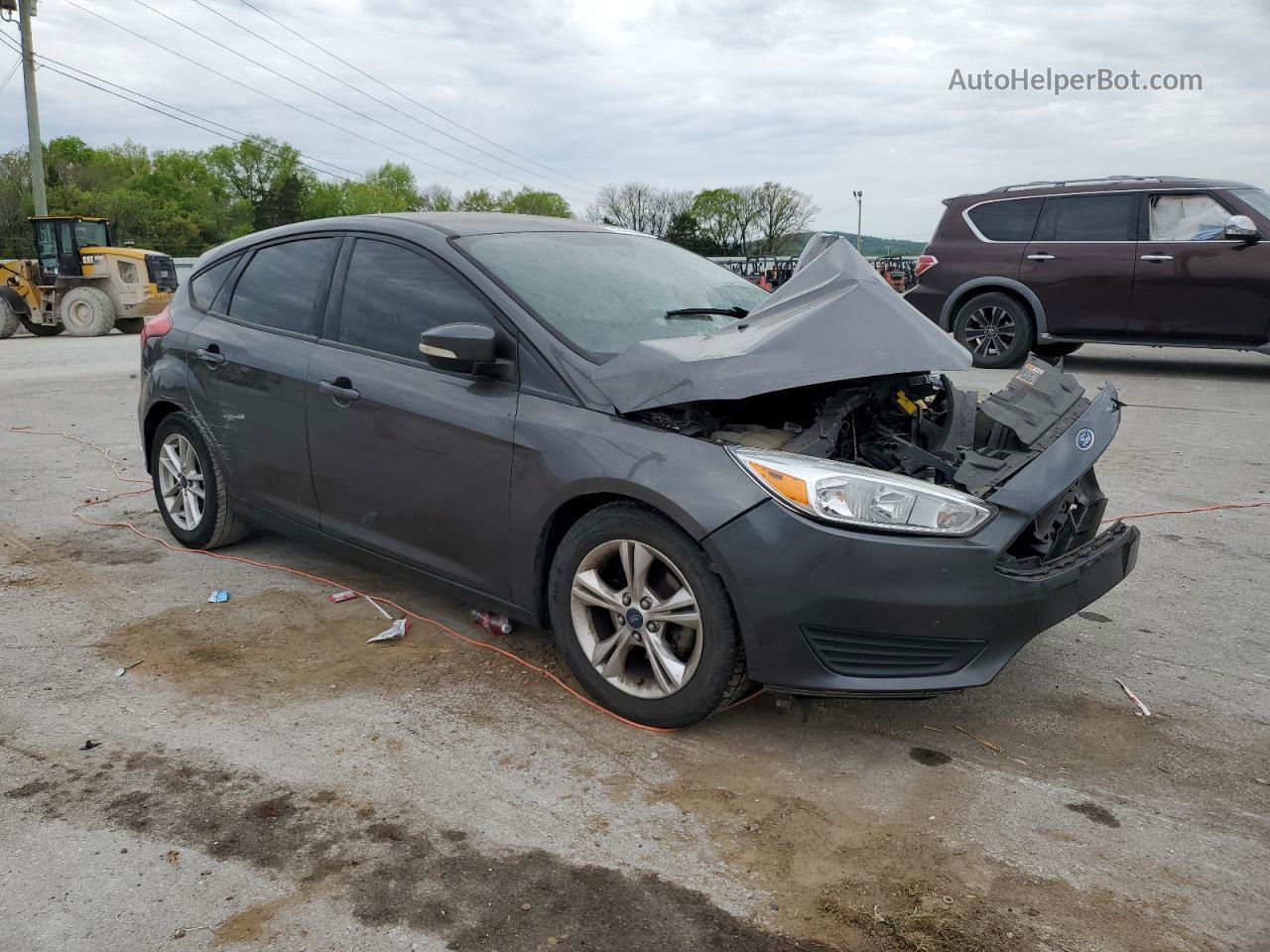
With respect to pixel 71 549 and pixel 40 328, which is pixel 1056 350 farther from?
pixel 40 328

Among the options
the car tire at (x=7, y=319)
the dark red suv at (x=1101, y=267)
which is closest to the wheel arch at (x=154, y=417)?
the dark red suv at (x=1101, y=267)

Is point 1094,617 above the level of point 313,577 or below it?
below

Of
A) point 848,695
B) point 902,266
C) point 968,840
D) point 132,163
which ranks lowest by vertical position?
point 968,840

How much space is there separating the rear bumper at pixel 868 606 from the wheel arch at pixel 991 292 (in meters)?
8.76

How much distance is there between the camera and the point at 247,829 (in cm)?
276

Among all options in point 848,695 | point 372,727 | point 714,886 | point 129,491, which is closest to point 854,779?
point 848,695

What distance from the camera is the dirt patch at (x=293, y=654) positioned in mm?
3686

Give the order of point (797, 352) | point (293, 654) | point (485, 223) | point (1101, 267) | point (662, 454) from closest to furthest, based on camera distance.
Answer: point (662, 454) → point (797, 352) → point (293, 654) → point (485, 223) → point (1101, 267)

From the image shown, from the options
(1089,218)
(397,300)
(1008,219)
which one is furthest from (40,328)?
(397,300)

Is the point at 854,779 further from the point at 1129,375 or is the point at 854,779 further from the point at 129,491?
the point at 1129,375

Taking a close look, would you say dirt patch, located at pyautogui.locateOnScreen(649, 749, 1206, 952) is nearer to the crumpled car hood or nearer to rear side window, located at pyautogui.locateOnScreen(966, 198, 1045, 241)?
the crumpled car hood

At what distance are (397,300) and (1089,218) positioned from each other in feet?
30.0

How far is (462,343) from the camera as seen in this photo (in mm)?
3461

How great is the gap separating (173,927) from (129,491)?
465 centimetres
